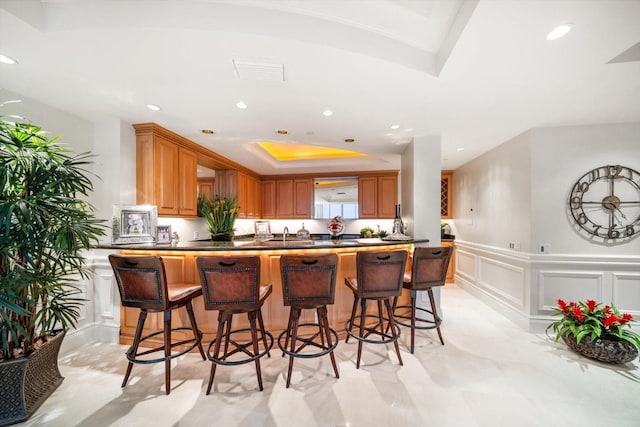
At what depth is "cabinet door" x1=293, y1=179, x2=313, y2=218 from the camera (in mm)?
5664

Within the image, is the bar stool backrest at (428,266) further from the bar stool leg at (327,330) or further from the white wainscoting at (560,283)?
the white wainscoting at (560,283)

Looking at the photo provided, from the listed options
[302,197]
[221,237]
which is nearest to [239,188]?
[221,237]

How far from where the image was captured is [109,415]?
5.30 ft

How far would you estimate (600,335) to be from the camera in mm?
2230

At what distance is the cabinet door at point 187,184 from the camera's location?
10.5 ft

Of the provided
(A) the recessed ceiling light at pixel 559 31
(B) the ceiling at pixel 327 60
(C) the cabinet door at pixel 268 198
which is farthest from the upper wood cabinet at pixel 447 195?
(A) the recessed ceiling light at pixel 559 31

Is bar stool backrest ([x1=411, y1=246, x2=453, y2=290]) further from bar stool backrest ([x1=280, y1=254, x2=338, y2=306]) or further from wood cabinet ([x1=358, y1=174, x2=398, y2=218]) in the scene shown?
wood cabinet ([x1=358, y1=174, x2=398, y2=218])

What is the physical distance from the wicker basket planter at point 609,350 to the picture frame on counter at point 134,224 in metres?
4.43

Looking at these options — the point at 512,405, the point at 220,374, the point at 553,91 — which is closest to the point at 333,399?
the point at 220,374

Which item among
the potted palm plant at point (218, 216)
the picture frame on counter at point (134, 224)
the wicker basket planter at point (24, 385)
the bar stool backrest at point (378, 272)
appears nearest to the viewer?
the wicker basket planter at point (24, 385)

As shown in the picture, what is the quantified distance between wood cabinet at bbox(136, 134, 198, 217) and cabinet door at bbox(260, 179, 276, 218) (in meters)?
2.57

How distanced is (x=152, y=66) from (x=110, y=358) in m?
2.60

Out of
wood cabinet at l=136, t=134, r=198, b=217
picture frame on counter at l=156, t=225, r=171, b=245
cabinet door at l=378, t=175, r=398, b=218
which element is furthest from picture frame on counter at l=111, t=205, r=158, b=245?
cabinet door at l=378, t=175, r=398, b=218

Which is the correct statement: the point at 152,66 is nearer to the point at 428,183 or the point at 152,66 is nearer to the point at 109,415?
the point at 109,415
